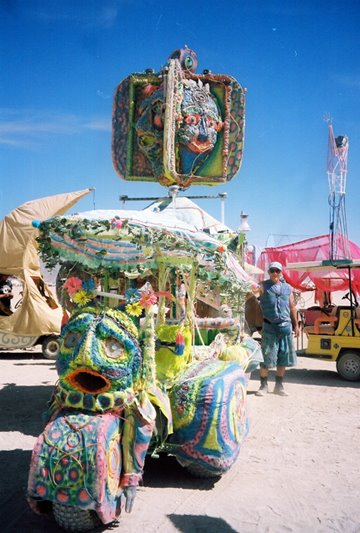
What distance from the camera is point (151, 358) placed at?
3887 mm

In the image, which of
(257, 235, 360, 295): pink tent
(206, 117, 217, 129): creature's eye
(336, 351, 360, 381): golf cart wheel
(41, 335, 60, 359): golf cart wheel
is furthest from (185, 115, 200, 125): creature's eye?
(257, 235, 360, 295): pink tent

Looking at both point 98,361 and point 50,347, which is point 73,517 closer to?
point 98,361

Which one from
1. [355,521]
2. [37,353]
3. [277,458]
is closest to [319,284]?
[37,353]

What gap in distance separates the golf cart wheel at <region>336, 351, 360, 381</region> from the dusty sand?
1668 mm

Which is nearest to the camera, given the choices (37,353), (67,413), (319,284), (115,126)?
(67,413)

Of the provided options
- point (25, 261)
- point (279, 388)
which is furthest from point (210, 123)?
point (25, 261)

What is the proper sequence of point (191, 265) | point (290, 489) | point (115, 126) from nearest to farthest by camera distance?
point (290, 489) < point (191, 265) < point (115, 126)

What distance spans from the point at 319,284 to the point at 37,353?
8.01 metres

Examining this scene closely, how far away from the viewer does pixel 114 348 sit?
3.57 m

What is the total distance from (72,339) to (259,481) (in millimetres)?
2113

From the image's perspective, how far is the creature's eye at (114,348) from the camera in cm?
354

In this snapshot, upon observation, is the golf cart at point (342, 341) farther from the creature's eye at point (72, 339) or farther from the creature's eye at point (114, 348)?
the creature's eye at point (72, 339)

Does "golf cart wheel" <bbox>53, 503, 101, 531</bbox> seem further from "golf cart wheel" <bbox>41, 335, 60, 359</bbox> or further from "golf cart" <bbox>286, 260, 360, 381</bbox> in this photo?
"golf cart wheel" <bbox>41, 335, 60, 359</bbox>

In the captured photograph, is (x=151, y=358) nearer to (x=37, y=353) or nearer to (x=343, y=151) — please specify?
(x=343, y=151)
